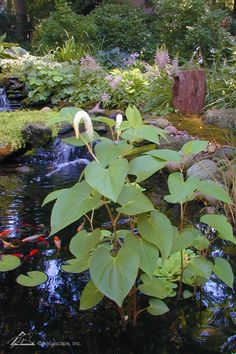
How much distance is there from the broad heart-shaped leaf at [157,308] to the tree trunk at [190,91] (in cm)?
447

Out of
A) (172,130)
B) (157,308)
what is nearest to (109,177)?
(157,308)

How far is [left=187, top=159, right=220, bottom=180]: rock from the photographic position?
4137mm

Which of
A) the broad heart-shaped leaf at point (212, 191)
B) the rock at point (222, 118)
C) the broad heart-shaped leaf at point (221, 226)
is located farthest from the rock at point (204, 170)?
the broad heart-shaped leaf at point (212, 191)

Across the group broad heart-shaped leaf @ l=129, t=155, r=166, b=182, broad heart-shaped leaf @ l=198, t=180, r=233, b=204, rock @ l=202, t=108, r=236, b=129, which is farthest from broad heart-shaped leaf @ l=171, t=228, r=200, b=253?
rock @ l=202, t=108, r=236, b=129

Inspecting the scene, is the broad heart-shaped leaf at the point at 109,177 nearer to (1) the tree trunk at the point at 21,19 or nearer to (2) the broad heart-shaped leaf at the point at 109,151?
(2) the broad heart-shaped leaf at the point at 109,151

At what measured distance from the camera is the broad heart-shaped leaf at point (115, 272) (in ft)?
5.30

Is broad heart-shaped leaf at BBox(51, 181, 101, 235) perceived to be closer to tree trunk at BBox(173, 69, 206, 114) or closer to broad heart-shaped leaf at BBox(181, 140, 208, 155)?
broad heart-shaped leaf at BBox(181, 140, 208, 155)

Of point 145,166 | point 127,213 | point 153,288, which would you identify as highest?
point 145,166

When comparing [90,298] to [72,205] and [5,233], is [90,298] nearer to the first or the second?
[72,205]

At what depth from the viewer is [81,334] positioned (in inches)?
83.4

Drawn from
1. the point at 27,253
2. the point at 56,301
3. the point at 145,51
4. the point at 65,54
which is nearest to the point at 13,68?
the point at 65,54

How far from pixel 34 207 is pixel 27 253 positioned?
1123mm

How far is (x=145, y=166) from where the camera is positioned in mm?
1861

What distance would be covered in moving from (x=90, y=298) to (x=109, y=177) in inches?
28.7
